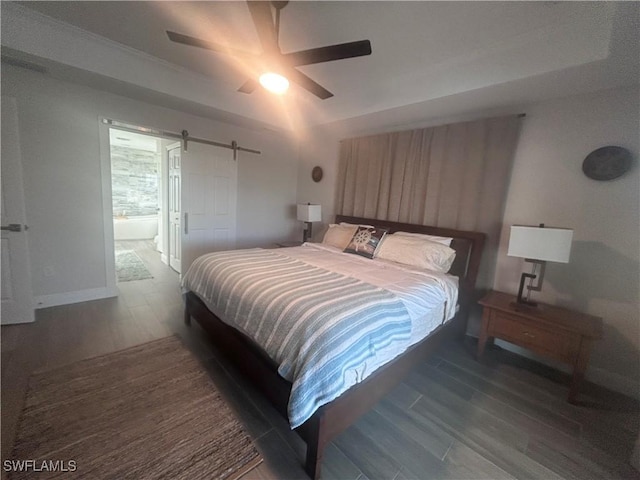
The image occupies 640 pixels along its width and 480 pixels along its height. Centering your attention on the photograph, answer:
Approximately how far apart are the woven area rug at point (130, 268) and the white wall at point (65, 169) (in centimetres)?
89

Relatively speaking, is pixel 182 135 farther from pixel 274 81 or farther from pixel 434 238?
pixel 434 238

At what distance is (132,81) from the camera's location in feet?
8.68

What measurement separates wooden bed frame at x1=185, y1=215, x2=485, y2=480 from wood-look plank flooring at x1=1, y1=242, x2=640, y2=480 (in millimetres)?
177

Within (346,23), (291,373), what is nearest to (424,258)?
(291,373)

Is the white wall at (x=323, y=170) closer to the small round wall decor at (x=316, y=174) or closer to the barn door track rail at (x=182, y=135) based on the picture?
the small round wall decor at (x=316, y=174)

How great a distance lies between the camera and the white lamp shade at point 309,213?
4055 millimetres

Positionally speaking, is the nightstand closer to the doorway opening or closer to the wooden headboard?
the wooden headboard

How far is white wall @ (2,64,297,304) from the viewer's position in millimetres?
2609

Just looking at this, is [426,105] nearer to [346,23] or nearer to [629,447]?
[346,23]

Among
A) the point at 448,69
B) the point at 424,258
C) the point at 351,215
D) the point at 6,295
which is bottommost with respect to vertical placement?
the point at 6,295

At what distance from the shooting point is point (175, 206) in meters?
4.09

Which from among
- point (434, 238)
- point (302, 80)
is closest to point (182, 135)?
point (302, 80)

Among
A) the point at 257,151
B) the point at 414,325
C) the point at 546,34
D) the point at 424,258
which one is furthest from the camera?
the point at 257,151

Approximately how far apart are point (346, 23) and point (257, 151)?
262 cm
